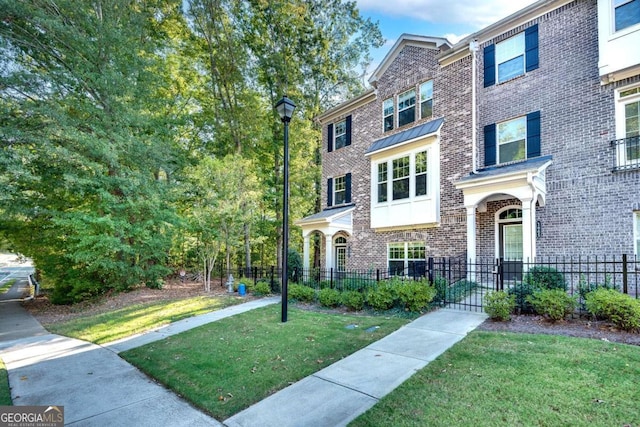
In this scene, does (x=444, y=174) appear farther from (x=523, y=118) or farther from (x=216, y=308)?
(x=216, y=308)

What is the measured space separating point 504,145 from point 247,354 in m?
10.1

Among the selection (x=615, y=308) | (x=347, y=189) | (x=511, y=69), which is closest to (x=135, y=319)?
(x=347, y=189)

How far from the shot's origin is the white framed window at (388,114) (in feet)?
46.1

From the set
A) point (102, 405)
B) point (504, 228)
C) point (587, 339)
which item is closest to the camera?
point (102, 405)

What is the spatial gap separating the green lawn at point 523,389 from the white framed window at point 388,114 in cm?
1087

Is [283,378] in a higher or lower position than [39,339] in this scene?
higher

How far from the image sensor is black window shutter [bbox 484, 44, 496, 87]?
11094 mm

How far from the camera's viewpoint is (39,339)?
8195 millimetres

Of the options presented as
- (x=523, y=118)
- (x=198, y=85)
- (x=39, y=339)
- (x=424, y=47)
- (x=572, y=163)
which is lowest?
(x=39, y=339)

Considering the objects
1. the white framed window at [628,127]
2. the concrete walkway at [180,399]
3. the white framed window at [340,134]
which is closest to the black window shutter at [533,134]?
the white framed window at [628,127]

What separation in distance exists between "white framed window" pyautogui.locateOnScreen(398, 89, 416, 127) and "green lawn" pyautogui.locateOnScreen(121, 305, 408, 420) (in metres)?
8.92

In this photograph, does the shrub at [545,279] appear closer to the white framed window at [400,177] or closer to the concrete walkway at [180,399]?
the concrete walkway at [180,399]

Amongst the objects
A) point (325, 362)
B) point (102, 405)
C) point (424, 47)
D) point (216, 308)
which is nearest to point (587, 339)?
point (325, 362)

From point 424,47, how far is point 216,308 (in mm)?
12107
